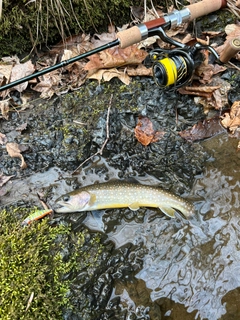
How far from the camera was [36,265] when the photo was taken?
10.3 ft

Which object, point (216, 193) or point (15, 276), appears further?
point (216, 193)

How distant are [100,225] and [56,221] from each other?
0.46 meters

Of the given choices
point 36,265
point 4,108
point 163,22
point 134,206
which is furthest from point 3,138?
point 163,22

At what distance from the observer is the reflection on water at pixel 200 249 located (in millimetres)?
3182

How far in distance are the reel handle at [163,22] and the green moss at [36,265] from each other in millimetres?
2113

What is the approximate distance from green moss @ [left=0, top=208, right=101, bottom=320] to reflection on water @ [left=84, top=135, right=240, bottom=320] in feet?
1.63

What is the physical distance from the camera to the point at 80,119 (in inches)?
163

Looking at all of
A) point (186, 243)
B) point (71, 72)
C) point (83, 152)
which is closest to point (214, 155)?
point (186, 243)

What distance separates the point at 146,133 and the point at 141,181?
1.93ft

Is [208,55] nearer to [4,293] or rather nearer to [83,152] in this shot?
[83,152]

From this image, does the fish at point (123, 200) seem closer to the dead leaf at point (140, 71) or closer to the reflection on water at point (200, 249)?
the reflection on water at point (200, 249)

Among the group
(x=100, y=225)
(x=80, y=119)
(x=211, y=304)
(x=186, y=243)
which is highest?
(x=80, y=119)

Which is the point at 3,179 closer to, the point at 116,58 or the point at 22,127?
the point at 22,127

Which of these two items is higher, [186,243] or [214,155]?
[214,155]
